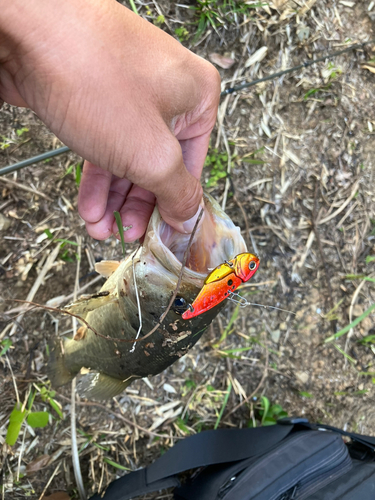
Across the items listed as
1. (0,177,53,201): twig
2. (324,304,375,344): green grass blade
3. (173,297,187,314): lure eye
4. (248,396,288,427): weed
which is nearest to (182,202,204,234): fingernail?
(173,297,187,314): lure eye

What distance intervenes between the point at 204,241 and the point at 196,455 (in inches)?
72.4

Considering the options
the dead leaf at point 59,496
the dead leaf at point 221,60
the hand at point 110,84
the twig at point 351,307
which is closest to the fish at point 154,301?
the hand at point 110,84

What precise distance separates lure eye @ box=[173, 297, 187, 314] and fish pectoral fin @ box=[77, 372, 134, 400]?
0.91m

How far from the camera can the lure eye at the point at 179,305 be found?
1.66m

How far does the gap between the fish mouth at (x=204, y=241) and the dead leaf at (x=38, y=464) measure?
7.40 ft

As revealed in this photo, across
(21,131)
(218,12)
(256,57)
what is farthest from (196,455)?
(218,12)

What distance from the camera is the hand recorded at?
1252 mm

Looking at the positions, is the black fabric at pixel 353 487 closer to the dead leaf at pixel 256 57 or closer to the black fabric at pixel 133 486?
the black fabric at pixel 133 486

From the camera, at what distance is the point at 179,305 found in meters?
1.67

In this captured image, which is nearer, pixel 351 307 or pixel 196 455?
pixel 196 455

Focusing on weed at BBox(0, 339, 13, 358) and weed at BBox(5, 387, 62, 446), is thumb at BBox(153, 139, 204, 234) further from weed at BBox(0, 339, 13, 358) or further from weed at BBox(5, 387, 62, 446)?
weed at BBox(5, 387, 62, 446)

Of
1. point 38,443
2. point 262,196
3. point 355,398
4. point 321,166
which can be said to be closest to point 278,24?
point 321,166

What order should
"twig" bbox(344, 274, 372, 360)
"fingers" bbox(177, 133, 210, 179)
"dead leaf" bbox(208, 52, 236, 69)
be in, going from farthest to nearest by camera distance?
1. "twig" bbox(344, 274, 372, 360)
2. "dead leaf" bbox(208, 52, 236, 69)
3. "fingers" bbox(177, 133, 210, 179)

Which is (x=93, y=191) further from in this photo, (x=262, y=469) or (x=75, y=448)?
(x=262, y=469)
